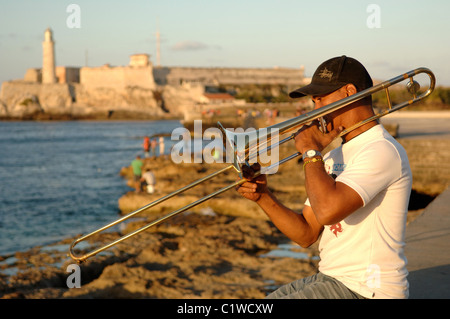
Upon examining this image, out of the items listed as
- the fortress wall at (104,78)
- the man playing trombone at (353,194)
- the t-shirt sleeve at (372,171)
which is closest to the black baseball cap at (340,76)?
the man playing trombone at (353,194)

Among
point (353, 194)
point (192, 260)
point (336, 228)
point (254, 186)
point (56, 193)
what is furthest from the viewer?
point (56, 193)

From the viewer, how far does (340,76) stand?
2.32 m

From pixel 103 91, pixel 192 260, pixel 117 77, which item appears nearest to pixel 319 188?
pixel 192 260

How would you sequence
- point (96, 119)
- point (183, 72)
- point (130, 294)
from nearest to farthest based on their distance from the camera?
1. point (130, 294)
2. point (96, 119)
3. point (183, 72)

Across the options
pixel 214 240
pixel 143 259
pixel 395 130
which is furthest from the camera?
pixel 395 130

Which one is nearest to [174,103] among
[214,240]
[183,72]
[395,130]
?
[183,72]

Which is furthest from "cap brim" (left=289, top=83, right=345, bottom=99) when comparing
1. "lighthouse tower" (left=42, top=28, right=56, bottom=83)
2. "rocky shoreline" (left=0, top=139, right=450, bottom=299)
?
"lighthouse tower" (left=42, top=28, right=56, bottom=83)

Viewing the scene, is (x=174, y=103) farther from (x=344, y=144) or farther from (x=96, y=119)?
(x=344, y=144)

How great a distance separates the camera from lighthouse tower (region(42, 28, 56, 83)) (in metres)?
105

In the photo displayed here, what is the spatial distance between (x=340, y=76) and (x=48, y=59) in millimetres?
113603

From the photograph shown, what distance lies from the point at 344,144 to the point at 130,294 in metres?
4.82

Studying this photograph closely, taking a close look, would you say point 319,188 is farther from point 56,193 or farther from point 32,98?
point 32,98

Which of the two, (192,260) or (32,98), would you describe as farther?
(32,98)

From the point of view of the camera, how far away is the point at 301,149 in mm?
2266
